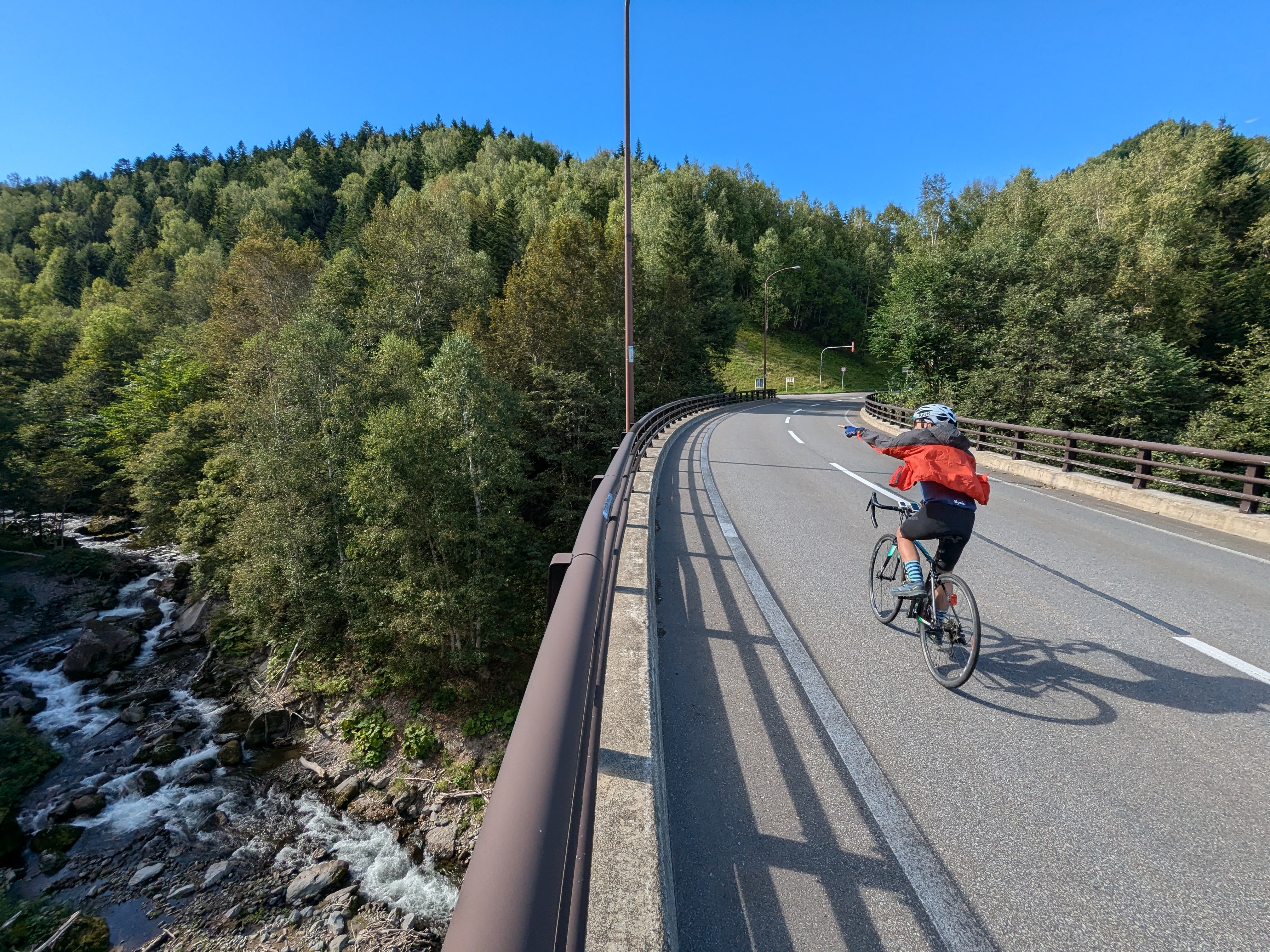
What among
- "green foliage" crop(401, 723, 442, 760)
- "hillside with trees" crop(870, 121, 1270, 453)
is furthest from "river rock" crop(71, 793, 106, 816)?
"hillside with trees" crop(870, 121, 1270, 453)

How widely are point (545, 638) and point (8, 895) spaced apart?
16683 mm

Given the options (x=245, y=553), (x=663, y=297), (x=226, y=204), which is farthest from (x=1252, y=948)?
(x=226, y=204)

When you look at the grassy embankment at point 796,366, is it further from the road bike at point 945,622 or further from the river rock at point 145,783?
the road bike at point 945,622

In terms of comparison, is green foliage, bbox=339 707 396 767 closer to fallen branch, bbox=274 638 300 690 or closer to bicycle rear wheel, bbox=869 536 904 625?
fallen branch, bbox=274 638 300 690

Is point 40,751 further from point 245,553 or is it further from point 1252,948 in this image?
point 1252,948

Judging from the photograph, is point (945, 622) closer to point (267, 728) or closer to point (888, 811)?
point (888, 811)

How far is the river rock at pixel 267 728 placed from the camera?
50.8 ft

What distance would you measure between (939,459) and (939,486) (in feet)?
0.80

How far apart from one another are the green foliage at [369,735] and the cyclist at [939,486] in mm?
15344

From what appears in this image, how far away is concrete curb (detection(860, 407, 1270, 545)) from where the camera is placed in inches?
320

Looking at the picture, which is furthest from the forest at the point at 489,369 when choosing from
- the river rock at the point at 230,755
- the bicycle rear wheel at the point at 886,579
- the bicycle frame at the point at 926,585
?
the bicycle frame at the point at 926,585

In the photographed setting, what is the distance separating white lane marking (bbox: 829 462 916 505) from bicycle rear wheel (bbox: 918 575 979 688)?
4.87 meters

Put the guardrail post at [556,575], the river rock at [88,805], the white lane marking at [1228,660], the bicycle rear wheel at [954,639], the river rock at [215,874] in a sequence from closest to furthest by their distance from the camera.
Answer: the guardrail post at [556,575], the bicycle rear wheel at [954,639], the white lane marking at [1228,660], the river rock at [215,874], the river rock at [88,805]

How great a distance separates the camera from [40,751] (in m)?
15.1
